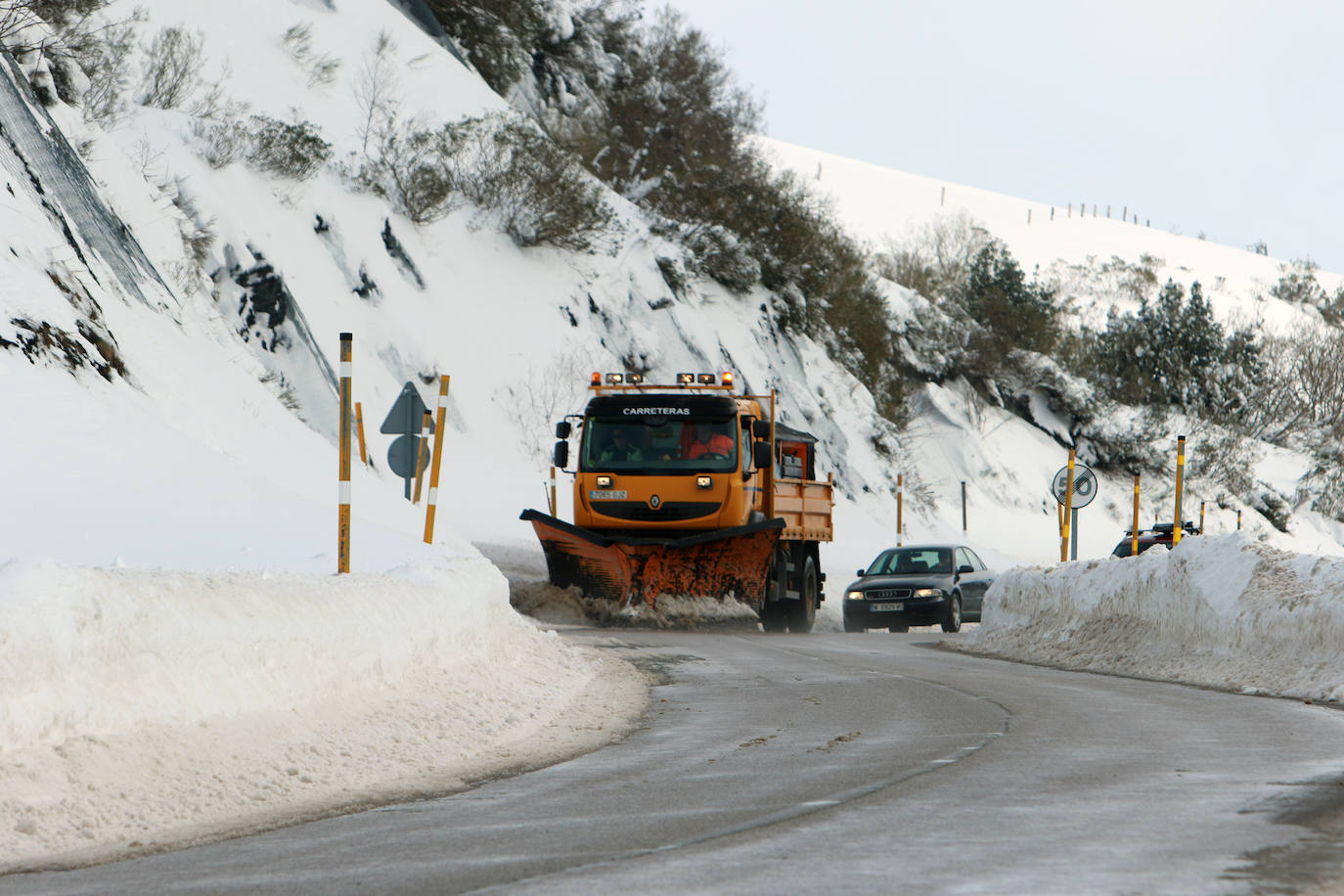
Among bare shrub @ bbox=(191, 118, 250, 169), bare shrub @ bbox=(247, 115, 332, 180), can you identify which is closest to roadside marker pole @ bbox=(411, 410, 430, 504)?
bare shrub @ bbox=(191, 118, 250, 169)

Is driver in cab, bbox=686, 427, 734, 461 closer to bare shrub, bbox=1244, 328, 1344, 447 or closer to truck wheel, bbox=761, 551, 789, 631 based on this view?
truck wheel, bbox=761, 551, 789, 631

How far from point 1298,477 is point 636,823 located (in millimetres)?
75095

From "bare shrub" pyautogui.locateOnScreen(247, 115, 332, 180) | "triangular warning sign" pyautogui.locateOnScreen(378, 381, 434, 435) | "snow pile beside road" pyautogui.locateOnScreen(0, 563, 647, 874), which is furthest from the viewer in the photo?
"bare shrub" pyautogui.locateOnScreen(247, 115, 332, 180)

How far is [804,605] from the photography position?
75.6 ft

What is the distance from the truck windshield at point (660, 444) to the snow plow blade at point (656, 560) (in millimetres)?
1039

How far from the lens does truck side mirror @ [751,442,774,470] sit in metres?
20.8

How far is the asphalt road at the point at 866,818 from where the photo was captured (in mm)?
5074

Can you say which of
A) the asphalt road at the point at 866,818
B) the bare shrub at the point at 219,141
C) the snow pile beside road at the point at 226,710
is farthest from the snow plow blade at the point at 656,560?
the bare shrub at the point at 219,141

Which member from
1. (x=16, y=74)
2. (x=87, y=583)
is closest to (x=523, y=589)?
(x=16, y=74)

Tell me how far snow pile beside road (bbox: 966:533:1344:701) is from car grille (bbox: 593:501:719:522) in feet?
13.4

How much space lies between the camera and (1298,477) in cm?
7488

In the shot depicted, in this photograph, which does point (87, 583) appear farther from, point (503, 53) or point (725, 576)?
point (503, 53)

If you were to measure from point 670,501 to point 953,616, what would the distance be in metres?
5.67

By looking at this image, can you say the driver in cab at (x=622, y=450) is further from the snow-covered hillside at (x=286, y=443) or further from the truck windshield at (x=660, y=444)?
the snow-covered hillside at (x=286, y=443)
